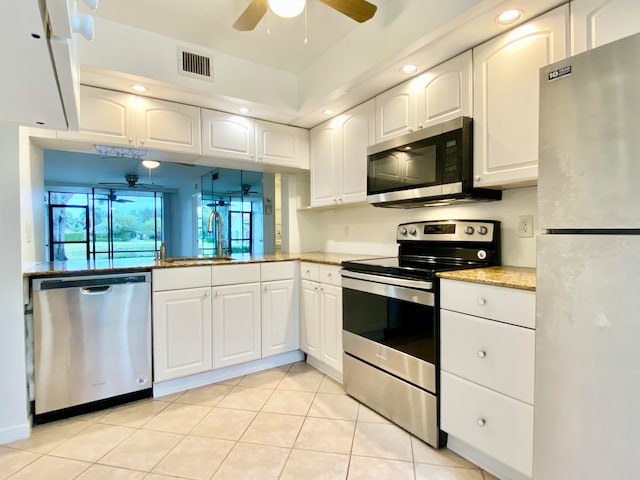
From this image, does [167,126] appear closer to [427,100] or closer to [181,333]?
[181,333]

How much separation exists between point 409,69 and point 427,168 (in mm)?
636

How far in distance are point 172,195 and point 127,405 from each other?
631cm

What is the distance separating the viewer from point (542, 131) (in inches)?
44.0

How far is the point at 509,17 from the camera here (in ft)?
5.24

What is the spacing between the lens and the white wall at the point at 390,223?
1.90 m

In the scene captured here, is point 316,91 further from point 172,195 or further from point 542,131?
point 172,195

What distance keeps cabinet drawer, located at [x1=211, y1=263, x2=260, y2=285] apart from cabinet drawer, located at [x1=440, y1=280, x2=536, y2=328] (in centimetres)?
152

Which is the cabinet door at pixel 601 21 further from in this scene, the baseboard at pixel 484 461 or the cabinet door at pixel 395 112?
the baseboard at pixel 484 461

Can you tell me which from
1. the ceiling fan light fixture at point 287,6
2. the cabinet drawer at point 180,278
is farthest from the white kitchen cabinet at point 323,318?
the ceiling fan light fixture at point 287,6

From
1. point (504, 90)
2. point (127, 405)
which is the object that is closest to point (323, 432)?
point (127, 405)

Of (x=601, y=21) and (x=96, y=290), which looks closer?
(x=601, y=21)

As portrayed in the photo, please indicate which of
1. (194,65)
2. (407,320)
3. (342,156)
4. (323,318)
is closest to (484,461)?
(407,320)

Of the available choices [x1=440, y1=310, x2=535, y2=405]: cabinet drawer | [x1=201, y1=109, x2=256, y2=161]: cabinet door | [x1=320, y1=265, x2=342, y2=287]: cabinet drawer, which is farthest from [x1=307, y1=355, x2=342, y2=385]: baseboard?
[x1=201, y1=109, x2=256, y2=161]: cabinet door

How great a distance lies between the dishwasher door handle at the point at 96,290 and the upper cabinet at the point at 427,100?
2.10m
